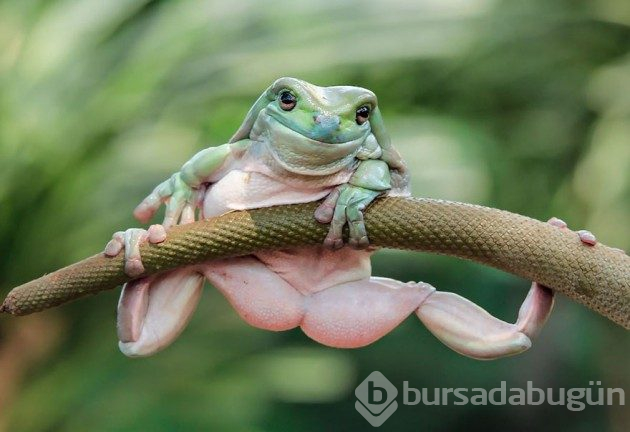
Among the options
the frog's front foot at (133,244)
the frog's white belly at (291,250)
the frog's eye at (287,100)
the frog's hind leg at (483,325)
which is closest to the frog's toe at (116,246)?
the frog's front foot at (133,244)

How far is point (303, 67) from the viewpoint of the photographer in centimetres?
238

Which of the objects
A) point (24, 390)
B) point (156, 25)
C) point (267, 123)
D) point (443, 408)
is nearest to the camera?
point (267, 123)

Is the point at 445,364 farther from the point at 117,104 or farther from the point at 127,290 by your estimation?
the point at 127,290

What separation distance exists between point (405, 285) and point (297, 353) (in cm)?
132

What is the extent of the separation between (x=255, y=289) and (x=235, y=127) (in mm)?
1123

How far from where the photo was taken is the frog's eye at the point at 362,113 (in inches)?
43.8

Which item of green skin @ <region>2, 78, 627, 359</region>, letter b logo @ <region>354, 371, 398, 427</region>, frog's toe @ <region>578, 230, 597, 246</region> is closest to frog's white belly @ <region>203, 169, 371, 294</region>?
green skin @ <region>2, 78, 627, 359</region>

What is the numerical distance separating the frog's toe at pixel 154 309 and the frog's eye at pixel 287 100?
0.24 metres

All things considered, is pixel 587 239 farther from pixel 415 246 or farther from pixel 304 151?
pixel 304 151

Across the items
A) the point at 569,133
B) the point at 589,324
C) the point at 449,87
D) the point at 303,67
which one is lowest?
the point at 589,324

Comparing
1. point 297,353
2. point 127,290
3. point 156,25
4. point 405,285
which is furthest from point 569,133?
point 127,290

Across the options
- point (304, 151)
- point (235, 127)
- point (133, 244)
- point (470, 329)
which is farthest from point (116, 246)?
point (235, 127)

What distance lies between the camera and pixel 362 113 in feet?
3.66

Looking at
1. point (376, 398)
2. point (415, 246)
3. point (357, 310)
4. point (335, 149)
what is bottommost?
point (376, 398)
